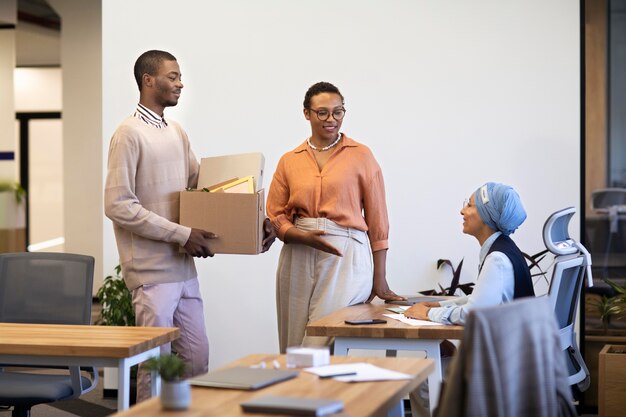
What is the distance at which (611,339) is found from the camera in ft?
A: 19.3

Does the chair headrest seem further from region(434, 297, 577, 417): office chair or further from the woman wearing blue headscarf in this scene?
region(434, 297, 577, 417): office chair

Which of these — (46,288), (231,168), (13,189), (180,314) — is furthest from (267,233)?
(13,189)

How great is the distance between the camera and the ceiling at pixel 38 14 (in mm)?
10039

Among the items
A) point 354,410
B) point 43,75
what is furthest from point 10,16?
point 354,410

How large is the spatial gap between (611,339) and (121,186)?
3.29 meters

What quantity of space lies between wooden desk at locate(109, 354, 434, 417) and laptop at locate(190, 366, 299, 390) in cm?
2

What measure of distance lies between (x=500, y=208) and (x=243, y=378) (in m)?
1.48

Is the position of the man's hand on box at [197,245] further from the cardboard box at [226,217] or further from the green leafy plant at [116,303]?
the green leafy plant at [116,303]

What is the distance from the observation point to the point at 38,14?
10242mm

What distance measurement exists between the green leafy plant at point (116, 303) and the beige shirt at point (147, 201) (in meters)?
1.85

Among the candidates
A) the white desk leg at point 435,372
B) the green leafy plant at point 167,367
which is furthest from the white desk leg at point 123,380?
the white desk leg at point 435,372

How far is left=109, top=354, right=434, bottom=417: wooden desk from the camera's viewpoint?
2.21 metres

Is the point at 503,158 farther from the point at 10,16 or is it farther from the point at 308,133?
the point at 10,16

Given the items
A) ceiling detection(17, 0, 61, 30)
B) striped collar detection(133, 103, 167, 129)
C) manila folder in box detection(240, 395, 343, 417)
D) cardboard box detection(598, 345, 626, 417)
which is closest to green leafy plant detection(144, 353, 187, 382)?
manila folder in box detection(240, 395, 343, 417)
